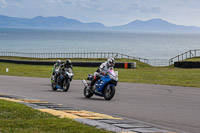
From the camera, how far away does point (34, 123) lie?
8.48 meters

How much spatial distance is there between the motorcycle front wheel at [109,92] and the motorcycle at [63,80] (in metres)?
3.46

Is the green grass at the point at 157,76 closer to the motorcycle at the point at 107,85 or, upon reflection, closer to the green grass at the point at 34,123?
the motorcycle at the point at 107,85

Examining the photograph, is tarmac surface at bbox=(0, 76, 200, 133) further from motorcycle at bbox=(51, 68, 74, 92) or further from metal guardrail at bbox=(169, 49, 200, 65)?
metal guardrail at bbox=(169, 49, 200, 65)

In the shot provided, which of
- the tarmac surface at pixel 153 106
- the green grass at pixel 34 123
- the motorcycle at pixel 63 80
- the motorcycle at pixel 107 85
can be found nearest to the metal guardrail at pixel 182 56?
the motorcycle at pixel 63 80

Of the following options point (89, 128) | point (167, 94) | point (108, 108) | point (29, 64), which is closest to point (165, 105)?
point (108, 108)

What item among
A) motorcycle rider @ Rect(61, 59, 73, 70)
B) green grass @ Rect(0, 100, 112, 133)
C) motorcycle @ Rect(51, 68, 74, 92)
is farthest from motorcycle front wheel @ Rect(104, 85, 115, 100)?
green grass @ Rect(0, 100, 112, 133)

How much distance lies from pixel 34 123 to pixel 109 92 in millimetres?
6232

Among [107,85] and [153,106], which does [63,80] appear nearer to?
[107,85]

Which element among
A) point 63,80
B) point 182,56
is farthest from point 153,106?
point 182,56

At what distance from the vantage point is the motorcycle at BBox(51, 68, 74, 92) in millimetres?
17734

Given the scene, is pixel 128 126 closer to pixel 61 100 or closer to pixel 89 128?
pixel 89 128

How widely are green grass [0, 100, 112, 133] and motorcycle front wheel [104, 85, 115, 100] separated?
4.27 metres

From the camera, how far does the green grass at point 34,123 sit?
776cm

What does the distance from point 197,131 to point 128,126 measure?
4.70ft
